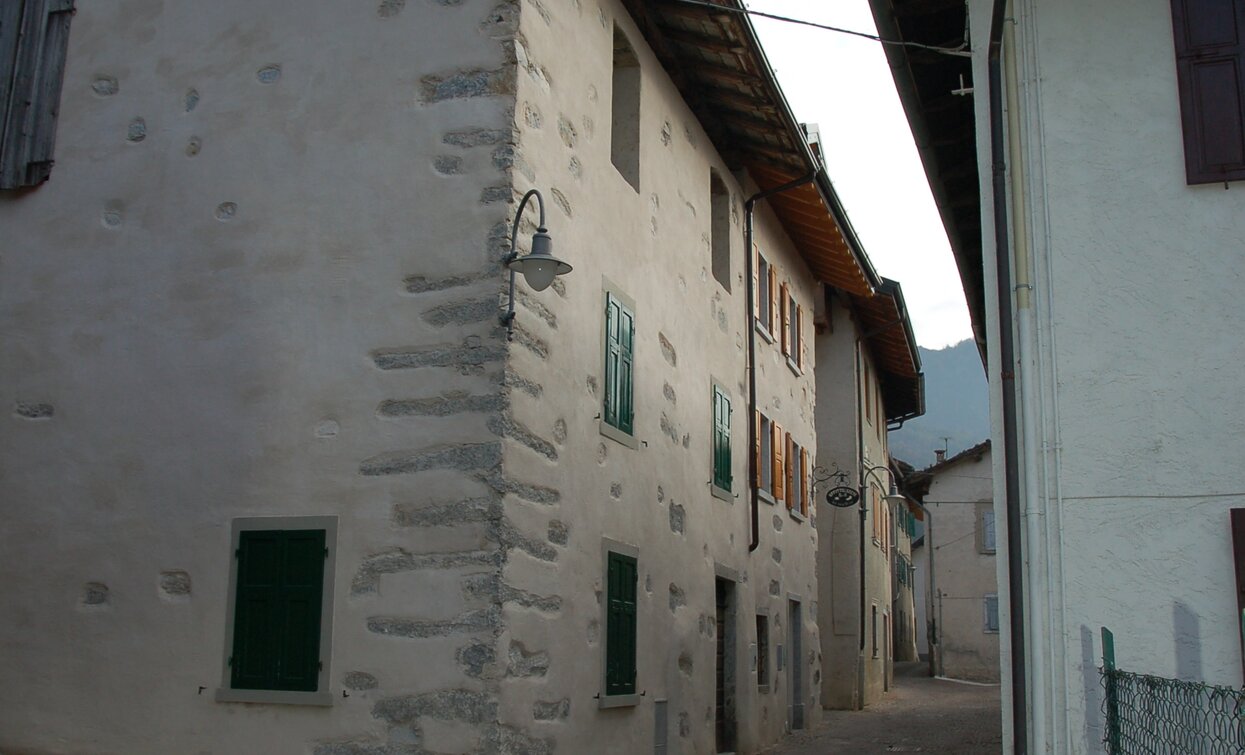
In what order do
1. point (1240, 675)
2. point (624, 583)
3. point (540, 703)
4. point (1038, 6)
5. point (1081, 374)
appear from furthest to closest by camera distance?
1. point (624, 583)
2. point (540, 703)
3. point (1038, 6)
4. point (1081, 374)
5. point (1240, 675)

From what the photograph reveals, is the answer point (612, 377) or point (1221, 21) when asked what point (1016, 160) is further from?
point (612, 377)

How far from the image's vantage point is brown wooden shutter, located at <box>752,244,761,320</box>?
46.0 ft

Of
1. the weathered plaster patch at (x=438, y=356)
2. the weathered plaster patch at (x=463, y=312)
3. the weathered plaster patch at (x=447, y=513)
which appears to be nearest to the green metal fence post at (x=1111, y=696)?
the weathered plaster patch at (x=447, y=513)

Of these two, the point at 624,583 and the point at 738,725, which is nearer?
the point at 624,583

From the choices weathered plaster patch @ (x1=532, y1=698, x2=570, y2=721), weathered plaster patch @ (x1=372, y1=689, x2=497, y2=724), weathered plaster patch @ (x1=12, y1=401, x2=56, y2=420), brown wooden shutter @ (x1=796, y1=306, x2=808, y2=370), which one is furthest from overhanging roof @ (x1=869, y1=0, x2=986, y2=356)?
brown wooden shutter @ (x1=796, y1=306, x2=808, y2=370)

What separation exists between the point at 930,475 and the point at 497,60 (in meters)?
24.6

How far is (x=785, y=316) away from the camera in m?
16.0

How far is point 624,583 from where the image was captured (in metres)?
9.14

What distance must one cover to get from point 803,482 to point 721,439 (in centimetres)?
474

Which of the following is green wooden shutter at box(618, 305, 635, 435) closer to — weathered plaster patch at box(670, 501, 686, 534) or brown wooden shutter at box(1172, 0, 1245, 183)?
weathered plaster patch at box(670, 501, 686, 534)

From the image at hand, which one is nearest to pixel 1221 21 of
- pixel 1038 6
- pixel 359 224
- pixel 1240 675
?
pixel 1038 6

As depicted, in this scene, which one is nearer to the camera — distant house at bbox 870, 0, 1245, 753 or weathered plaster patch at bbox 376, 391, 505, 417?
distant house at bbox 870, 0, 1245, 753

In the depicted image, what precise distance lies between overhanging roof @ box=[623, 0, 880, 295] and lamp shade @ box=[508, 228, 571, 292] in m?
3.39

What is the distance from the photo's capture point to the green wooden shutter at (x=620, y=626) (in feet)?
28.8
